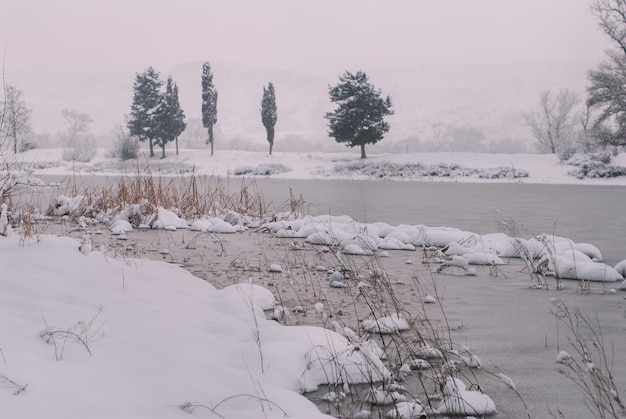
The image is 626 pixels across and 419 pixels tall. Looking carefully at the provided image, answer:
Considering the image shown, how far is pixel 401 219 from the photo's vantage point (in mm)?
11008

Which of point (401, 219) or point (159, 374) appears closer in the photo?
point (159, 374)

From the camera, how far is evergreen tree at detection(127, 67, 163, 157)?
53.8m

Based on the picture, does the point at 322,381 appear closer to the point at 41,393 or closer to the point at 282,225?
the point at 41,393

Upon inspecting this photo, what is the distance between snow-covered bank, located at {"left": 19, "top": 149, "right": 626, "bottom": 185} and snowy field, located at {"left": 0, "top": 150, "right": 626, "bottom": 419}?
22.2 meters

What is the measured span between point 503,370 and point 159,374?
62.7 inches

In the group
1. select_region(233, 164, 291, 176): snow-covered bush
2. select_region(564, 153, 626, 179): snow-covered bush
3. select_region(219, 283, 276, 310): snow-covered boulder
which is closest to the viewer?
select_region(219, 283, 276, 310): snow-covered boulder

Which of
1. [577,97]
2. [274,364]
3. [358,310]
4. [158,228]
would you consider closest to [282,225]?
[158,228]

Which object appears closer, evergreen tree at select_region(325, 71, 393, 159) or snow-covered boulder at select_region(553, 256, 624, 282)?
snow-covered boulder at select_region(553, 256, 624, 282)

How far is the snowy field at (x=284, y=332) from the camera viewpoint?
2227 millimetres

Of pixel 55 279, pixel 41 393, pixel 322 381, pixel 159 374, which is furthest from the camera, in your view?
pixel 55 279

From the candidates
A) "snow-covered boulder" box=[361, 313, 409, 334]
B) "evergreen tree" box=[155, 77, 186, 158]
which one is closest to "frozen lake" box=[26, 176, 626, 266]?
"snow-covered boulder" box=[361, 313, 409, 334]

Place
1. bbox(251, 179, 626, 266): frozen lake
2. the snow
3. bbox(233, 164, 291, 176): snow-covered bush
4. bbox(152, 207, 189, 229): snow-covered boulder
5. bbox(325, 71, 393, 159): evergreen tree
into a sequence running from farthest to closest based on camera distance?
1. bbox(325, 71, 393, 159): evergreen tree
2. bbox(233, 164, 291, 176): snow-covered bush
3. bbox(152, 207, 189, 229): snow-covered boulder
4. bbox(251, 179, 626, 266): frozen lake
5. the snow

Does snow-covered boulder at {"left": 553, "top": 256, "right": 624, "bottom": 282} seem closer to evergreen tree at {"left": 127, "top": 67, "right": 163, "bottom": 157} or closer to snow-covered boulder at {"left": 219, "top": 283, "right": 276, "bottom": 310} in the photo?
snow-covered boulder at {"left": 219, "top": 283, "right": 276, "bottom": 310}

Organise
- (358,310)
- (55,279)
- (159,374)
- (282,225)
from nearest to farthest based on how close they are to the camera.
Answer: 1. (159,374)
2. (55,279)
3. (358,310)
4. (282,225)
